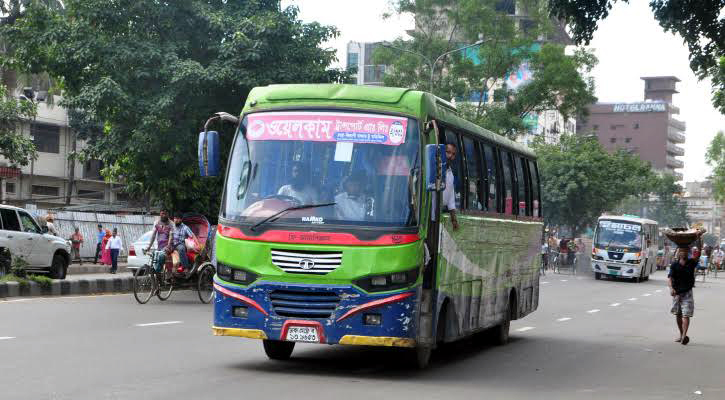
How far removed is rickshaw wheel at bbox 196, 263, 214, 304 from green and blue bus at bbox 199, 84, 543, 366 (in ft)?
34.0

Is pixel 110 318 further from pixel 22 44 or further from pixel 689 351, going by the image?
pixel 22 44

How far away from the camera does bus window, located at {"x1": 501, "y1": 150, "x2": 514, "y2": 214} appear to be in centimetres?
1562

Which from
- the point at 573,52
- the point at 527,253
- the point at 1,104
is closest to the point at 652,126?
the point at 573,52

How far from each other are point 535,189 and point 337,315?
8.17 m

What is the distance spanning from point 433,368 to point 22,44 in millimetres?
16607

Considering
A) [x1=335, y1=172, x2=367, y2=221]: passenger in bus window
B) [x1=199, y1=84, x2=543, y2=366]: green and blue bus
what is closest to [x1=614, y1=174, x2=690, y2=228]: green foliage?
[x1=199, y1=84, x2=543, y2=366]: green and blue bus

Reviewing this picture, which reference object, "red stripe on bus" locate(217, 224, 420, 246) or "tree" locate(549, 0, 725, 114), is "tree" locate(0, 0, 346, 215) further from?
"red stripe on bus" locate(217, 224, 420, 246)

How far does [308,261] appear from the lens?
10.9 m

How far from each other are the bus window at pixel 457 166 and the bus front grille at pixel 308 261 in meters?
2.35

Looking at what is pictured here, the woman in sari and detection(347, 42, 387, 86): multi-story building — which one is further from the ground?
detection(347, 42, 387, 86): multi-story building

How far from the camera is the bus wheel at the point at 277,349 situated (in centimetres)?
1227

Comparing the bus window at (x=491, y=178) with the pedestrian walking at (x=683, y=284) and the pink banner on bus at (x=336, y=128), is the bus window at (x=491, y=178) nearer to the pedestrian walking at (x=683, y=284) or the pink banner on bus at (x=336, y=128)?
the pink banner on bus at (x=336, y=128)

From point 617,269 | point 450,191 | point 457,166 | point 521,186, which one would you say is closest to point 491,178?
point 457,166

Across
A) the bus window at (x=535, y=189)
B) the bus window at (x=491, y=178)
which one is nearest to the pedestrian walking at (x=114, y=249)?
the bus window at (x=535, y=189)
